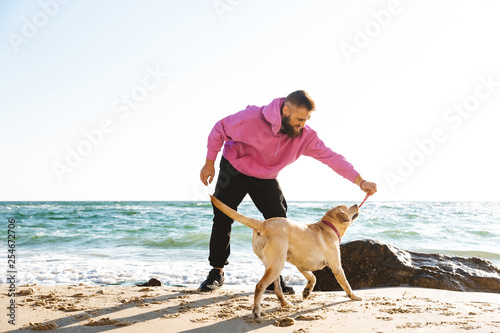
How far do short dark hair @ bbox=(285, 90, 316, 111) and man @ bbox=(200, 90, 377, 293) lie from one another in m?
0.10

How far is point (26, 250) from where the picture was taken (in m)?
9.33

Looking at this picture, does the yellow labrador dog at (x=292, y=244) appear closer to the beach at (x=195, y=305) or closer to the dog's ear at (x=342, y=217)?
the dog's ear at (x=342, y=217)

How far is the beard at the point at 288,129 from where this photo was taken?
3.82 meters

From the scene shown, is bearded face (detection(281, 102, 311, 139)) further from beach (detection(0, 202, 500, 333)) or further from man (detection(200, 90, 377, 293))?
beach (detection(0, 202, 500, 333))

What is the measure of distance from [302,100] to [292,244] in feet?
4.36

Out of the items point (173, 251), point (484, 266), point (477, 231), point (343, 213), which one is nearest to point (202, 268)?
point (173, 251)

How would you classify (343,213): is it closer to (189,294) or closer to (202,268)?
(189,294)

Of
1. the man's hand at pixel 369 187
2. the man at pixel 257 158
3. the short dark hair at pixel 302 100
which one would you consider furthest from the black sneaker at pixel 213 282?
the short dark hair at pixel 302 100

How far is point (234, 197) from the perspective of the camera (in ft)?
14.0

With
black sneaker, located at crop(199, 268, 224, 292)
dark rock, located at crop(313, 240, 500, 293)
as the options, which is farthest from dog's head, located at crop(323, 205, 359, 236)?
dark rock, located at crop(313, 240, 500, 293)

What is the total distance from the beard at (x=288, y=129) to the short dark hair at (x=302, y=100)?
0.61 ft

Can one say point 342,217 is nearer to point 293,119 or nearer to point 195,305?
point 293,119

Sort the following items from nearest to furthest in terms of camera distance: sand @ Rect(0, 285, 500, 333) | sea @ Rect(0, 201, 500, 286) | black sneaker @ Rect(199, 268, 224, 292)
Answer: sand @ Rect(0, 285, 500, 333)
black sneaker @ Rect(199, 268, 224, 292)
sea @ Rect(0, 201, 500, 286)

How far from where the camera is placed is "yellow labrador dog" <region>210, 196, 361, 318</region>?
319 cm
